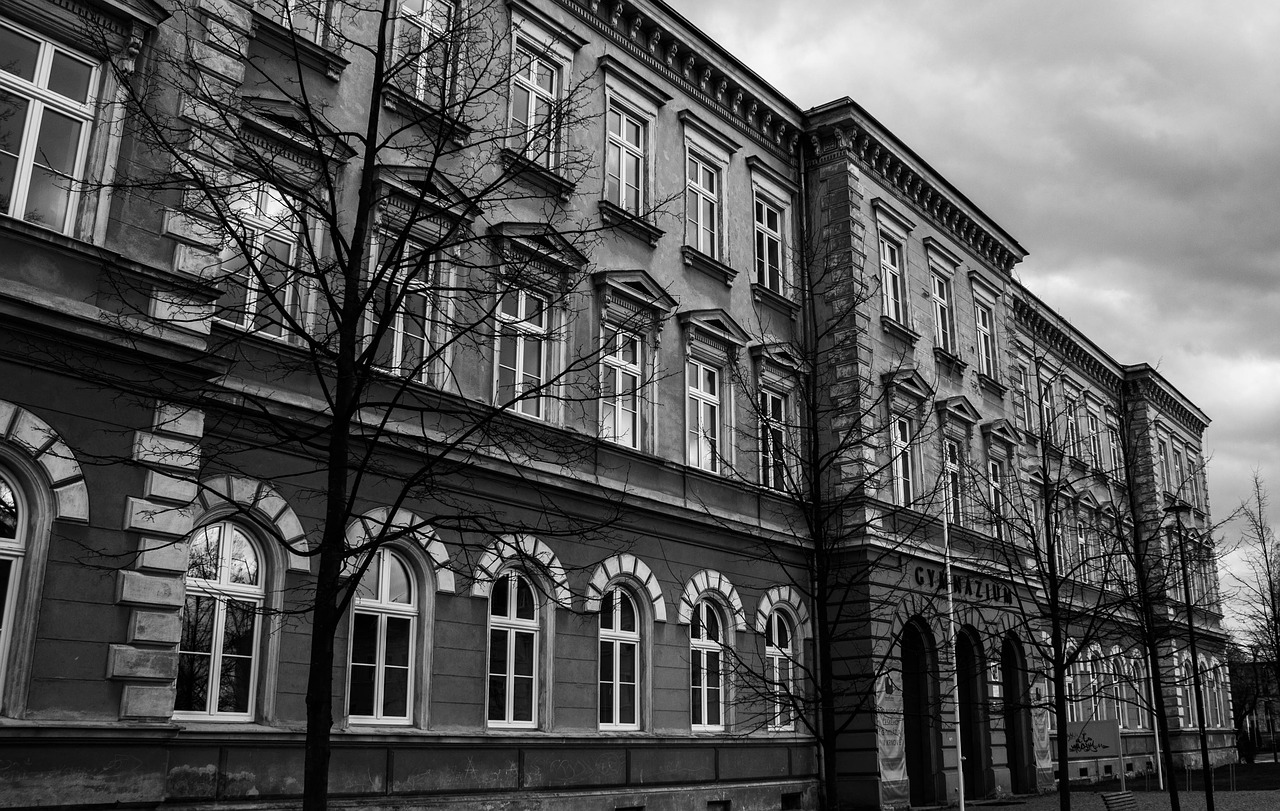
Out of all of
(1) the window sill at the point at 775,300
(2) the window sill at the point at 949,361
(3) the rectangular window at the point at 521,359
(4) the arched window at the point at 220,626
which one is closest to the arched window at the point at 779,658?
(1) the window sill at the point at 775,300

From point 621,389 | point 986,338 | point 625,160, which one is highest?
point 986,338

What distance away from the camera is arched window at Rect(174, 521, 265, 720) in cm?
1392

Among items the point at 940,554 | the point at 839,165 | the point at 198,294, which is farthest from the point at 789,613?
the point at 198,294

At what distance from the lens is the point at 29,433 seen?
1201cm

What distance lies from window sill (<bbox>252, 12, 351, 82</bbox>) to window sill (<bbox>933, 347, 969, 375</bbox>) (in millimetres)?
19456

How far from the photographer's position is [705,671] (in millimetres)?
22469

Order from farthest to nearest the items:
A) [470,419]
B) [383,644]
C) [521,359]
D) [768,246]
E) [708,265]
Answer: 1. [768,246]
2. [708,265]
3. [521,359]
4. [470,419]
5. [383,644]

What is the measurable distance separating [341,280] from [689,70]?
12673mm

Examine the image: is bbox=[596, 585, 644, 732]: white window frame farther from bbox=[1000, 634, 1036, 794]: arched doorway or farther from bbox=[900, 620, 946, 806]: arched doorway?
bbox=[1000, 634, 1036, 794]: arched doorway

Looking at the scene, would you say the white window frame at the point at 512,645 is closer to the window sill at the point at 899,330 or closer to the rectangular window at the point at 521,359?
the rectangular window at the point at 521,359

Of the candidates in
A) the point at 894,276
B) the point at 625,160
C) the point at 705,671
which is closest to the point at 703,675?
the point at 705,671

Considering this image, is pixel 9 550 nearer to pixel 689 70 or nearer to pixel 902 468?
pixel 689 70

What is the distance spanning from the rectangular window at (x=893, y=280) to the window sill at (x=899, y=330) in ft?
1.22

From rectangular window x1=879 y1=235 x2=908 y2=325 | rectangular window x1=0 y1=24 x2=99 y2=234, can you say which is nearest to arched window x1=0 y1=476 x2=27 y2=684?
rectangular window x1=0 y1=24 x2=99 y2=234
